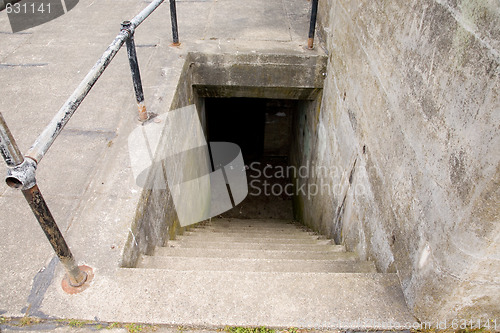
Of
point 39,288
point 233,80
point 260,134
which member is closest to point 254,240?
point 233,80

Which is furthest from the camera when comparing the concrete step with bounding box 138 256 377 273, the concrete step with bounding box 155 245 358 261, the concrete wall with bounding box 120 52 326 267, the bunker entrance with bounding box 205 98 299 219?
the bunker entrance with bounding box 205 98 299 219

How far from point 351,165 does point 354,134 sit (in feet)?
0.95

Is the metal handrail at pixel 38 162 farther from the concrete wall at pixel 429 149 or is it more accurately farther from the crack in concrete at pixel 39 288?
the concrete wall at pixel 429 149

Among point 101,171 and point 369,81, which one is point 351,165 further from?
point 101,171

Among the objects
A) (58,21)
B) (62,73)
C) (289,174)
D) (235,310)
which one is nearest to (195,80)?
(62,73)

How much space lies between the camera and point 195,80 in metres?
4.41

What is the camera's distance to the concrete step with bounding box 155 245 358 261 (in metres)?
2.80

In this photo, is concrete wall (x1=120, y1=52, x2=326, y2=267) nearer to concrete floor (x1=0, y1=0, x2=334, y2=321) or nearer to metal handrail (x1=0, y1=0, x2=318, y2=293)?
concrete floor (x1=0, y1=0, x2=334, y2=321)

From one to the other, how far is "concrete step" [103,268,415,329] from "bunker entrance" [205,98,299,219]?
5.90m

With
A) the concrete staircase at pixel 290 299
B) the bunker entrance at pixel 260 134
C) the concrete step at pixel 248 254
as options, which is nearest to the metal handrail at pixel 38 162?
the concrete staircase at pixel 290 299

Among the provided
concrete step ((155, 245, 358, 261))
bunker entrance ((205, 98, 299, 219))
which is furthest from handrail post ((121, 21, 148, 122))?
bunker entrance ((205, 98, 299, 219))

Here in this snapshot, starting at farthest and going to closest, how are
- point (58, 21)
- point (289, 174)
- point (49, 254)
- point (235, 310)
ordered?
point (289, 174), point (58, 21), point (49, 254), point (235, 310)

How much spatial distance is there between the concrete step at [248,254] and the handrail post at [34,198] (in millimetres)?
872

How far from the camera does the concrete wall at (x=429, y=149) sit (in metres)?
1.38
